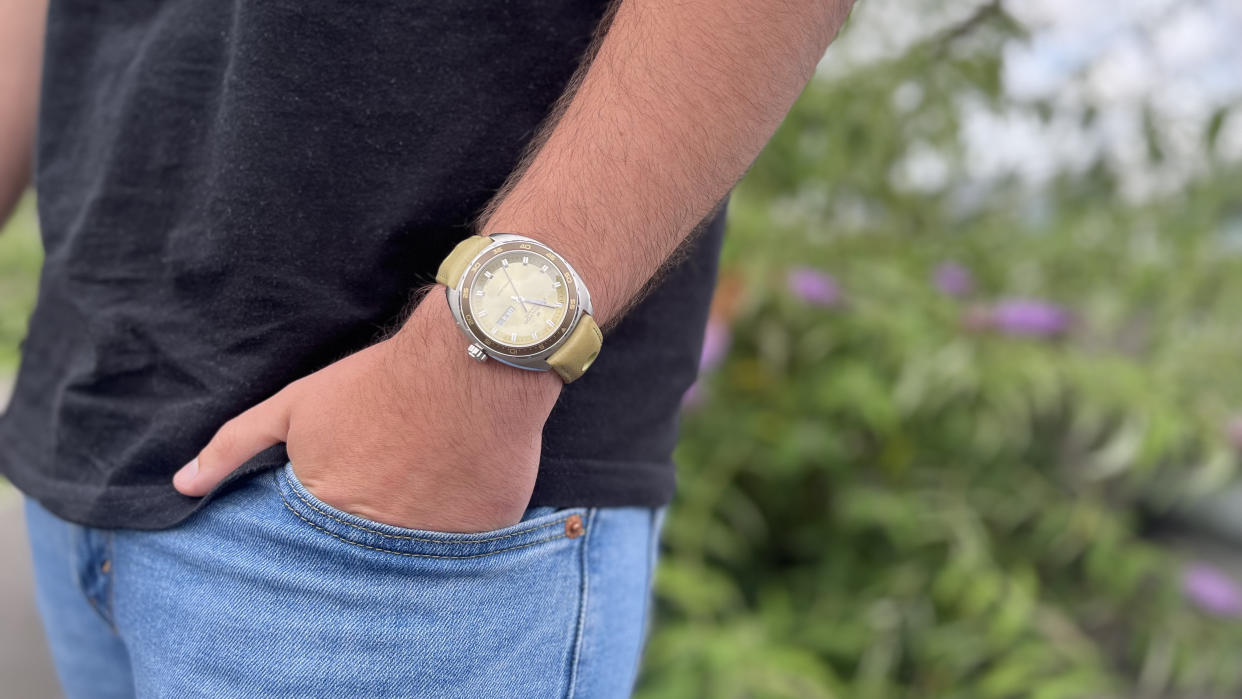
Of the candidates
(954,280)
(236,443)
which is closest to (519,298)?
(236,443)

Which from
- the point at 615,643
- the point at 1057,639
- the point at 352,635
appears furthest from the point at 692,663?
the point at 352,635

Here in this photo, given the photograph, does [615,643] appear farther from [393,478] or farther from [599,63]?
[599,63]

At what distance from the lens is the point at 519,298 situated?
25.1 inches

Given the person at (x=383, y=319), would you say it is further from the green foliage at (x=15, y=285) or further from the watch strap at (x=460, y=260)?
the green foliage at (x=15, y=285)

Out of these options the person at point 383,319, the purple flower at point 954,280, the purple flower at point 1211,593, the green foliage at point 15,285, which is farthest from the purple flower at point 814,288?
the green foliage at point 15,285

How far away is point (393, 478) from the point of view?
2.08 ft

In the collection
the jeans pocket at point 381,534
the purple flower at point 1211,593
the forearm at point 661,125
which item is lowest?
the purple flower at point 1211,593

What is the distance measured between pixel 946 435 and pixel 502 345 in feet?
5.74

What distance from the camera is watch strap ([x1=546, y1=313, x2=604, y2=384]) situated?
641mm

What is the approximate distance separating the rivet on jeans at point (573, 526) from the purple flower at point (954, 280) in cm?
175

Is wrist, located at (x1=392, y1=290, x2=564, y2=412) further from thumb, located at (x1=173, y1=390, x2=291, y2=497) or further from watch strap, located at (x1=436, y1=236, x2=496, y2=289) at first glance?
thumb, located at (x1=173, y1=390, x2=291, y2=497)

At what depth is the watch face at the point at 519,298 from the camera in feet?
2.07

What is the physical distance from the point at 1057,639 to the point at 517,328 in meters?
1.73

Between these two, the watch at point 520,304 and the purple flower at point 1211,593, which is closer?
the watch at point 520,304
